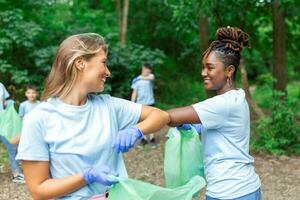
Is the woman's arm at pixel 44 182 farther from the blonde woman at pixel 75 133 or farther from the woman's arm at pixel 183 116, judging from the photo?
the woman's arm at pixel 183 116

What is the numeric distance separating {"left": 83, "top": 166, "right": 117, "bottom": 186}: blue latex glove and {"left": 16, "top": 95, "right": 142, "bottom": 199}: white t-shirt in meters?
0.09

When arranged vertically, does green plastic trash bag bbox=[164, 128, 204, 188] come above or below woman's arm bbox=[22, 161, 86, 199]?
below

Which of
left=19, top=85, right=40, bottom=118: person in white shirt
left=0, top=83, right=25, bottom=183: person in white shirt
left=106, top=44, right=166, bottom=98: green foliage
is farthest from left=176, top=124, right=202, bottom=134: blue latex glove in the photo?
left=106, top=44, right=166, bottom=98: green foliage

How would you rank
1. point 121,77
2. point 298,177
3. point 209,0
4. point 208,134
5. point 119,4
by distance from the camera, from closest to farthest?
1. point 208,134
2. point 298,177
3. point 209,0
4. point 121,77
5. point 119,4

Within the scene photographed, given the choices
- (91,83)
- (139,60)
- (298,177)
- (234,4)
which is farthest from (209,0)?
(91,83)

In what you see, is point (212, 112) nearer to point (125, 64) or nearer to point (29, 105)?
point (29, 105)

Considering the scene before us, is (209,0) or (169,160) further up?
(209,0)

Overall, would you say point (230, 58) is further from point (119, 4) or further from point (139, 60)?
point (119, 4)

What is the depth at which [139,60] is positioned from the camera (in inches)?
487

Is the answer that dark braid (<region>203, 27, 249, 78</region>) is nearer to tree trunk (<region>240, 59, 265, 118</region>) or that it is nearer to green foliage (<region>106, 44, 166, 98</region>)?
tree trunk (<region>240, 59, 265, 118</region>)

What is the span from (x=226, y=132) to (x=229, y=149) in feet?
0.32

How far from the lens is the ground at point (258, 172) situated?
5840 millimetres

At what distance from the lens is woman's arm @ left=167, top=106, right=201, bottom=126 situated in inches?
93.3

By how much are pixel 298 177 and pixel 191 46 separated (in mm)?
9602
